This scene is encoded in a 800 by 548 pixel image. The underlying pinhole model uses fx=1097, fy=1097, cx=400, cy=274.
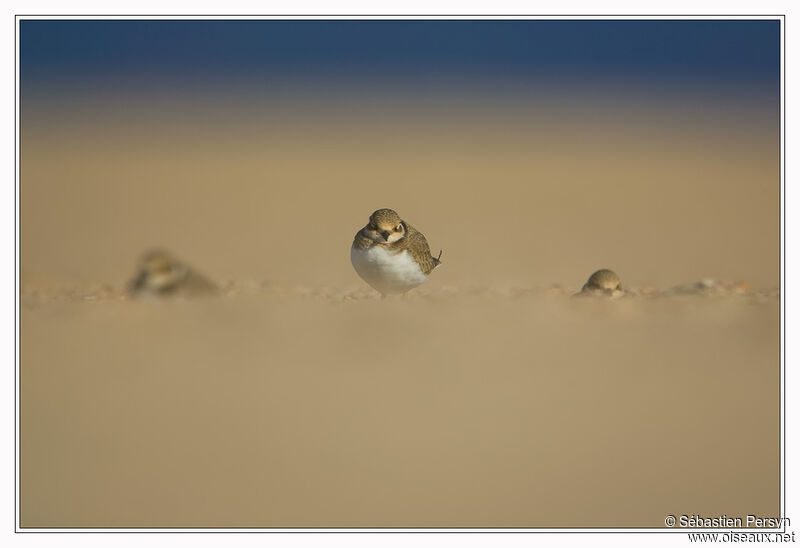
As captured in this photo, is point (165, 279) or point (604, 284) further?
point (165, 279)

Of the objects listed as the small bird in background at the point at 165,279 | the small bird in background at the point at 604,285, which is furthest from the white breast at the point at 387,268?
the small bird in background at the point at 165,279

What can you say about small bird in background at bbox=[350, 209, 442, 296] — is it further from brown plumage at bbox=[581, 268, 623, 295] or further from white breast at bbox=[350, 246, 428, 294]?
brown plumage at bbox=[581, 268, 623, 295]

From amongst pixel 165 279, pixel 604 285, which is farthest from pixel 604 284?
pixel 165 279

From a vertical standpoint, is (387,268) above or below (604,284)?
below

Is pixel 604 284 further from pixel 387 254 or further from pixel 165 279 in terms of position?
pixel 165 279

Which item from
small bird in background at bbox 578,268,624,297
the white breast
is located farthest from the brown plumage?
the white breast

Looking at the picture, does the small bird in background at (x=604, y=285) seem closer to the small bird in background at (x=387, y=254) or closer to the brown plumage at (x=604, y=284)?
the brown plumage at (x=604, y=284)
